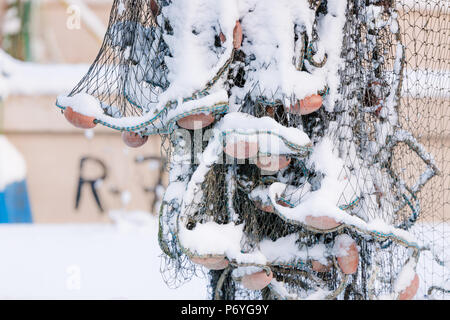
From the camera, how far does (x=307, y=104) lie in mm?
698

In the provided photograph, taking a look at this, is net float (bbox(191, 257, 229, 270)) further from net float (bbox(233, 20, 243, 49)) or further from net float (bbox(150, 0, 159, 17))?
net float (bbox(150, 0, 159, 17))

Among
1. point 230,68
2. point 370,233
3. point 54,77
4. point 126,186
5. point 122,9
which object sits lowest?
point 126,186

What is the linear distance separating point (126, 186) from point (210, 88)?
2.40 metres

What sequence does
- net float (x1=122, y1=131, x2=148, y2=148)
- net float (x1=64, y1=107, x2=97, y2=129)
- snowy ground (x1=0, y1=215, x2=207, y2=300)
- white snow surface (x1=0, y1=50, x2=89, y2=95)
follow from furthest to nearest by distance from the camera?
white snow surface (x1=0, y1=50, x2=89, y2=95) < snowy ground (x1=0, y1=215, x2=207, y2=300) < net float (x1=122, y1=131, x2=148, y2=148) < net float (x1=64, y1=107, x2=97, y2=129)

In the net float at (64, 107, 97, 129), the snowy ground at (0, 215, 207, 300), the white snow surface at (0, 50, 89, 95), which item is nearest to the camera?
the net float at (64, 107, 97, 129)

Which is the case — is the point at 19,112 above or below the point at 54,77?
below

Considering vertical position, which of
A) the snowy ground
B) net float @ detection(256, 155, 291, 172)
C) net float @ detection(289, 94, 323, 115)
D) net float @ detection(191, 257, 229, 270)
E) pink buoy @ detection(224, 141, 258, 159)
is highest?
net float @ detection(289, 94, 323, 115)

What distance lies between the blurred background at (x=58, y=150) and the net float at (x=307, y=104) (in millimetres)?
2179

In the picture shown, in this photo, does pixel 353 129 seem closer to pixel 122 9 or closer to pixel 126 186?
pixel 122 9

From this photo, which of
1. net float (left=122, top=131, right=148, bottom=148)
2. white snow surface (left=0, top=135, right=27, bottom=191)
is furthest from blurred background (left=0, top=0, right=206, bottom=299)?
net float (left=122, top=131, right=148, bottom=148)

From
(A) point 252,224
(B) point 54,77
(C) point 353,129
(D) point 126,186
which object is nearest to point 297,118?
(C) point 353,129

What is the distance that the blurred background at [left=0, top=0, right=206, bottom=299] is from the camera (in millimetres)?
2855

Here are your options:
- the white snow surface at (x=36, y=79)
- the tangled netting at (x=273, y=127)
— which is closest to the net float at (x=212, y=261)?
the tangled netting at (x=273, y=127)

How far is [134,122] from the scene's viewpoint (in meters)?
0.73
